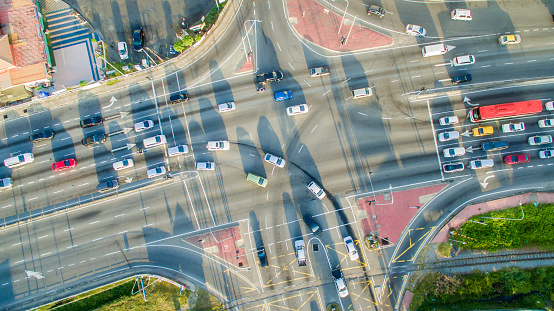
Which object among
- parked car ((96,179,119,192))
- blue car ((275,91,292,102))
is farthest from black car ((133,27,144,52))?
blue car ((275,91,292,102))

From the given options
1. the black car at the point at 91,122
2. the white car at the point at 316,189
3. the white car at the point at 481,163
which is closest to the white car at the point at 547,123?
the white car at the point at 481,163

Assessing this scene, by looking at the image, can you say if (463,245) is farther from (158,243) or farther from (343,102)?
(158,243)

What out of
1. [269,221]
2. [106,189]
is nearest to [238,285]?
[269,221]

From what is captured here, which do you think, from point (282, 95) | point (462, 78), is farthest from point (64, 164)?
point (462, 78)

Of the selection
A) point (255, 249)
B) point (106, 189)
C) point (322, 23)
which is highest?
point (322, 23)

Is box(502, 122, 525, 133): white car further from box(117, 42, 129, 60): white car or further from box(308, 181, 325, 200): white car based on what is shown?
box(117, 42, 129, 60): white car

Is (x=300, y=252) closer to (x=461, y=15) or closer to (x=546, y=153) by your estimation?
(x=546, y=153)

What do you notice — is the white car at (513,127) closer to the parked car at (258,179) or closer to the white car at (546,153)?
the white car at (546,153)
